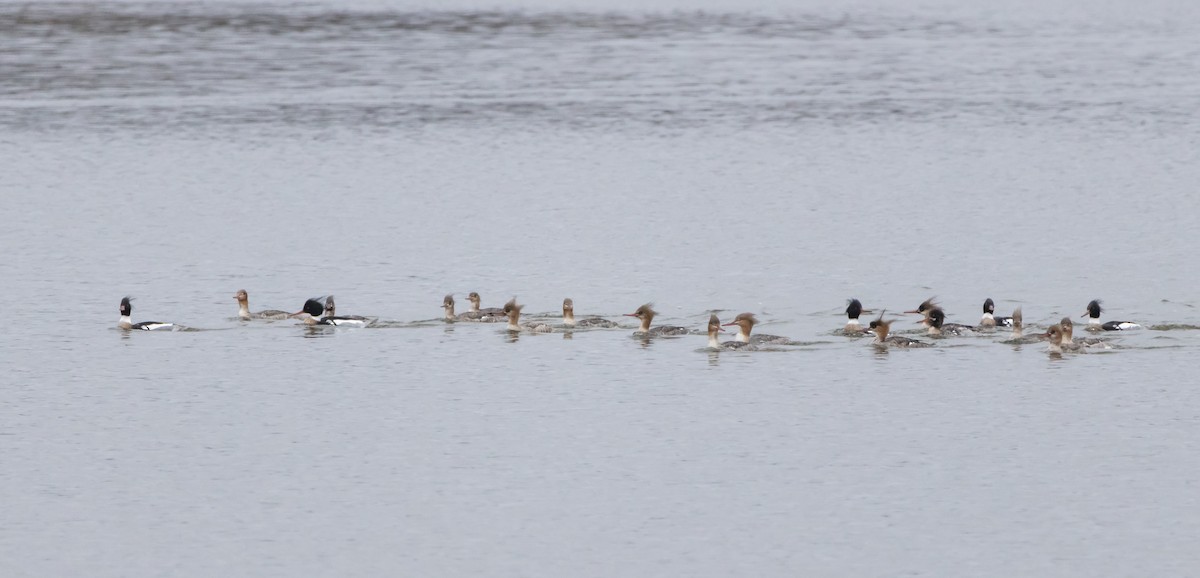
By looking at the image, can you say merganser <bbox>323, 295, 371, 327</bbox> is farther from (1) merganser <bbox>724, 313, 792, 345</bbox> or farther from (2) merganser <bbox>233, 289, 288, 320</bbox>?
(1) merganser <bbox>724, 313, 792, 345</bbox>

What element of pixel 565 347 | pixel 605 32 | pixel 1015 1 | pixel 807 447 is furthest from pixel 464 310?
pixel 1015 1

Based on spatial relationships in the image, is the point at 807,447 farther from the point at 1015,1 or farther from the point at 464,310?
the point at 1015,1

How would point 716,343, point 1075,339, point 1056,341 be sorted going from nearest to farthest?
1. point 1056,341
2. point 1075,339
3. point 716,343

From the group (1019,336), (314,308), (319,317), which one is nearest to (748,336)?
(1019,336)

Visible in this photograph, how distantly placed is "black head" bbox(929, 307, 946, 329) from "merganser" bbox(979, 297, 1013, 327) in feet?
3.08

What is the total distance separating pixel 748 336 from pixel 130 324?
9972 mm

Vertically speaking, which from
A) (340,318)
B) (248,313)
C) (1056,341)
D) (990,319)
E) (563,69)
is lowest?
(1056,341)

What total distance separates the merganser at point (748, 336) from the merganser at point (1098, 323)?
4809mm

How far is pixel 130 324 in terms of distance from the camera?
3103 centimetres

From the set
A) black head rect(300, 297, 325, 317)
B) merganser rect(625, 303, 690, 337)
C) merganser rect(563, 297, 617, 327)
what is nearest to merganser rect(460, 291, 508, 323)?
merganser rect(563, 297, 617, 327)

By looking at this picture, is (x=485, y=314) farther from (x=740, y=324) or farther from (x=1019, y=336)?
(x=1019, y=336)

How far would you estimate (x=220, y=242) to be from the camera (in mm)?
40688

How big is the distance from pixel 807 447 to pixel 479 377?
20.4ft

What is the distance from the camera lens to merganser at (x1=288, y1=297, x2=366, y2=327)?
3125cm
